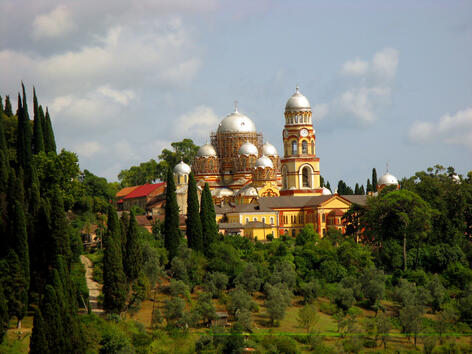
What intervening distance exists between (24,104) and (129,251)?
61.6 ft

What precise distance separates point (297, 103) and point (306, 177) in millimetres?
8687

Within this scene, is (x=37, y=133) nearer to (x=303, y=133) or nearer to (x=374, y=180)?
(x=303, y=133)

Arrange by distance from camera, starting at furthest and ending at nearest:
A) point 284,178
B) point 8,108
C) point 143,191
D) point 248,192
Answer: point 143,191, point 284,178, point 248,192, point 8,108

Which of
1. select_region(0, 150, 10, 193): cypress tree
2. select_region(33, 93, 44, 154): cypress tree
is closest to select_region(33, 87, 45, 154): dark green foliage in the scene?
select_region(33, 93, 44, 154): cypress tree

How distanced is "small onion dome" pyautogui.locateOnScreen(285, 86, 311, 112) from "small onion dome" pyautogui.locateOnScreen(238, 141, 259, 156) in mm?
6960

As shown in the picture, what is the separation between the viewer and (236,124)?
97562mm

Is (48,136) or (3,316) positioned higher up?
(48,136)

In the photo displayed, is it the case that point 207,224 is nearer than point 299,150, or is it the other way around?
point 207,224

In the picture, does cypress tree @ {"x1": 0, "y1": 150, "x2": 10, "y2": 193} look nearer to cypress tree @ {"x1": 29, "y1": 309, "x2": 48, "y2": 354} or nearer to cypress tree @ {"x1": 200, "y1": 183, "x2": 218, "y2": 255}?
cypress tree @ {"x1": 200, "y1": 183, "x2": 218, "y2": 255}

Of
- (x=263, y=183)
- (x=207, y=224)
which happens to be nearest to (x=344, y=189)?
(x=263, y=183)

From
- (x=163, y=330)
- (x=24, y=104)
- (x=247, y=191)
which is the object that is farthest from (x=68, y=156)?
(x=247, y=191)

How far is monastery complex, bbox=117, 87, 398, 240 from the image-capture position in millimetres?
82750

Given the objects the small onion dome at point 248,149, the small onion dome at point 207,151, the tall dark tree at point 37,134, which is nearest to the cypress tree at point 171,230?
the tall dark tree at point 37,134

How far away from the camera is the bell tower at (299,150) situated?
295 feet
